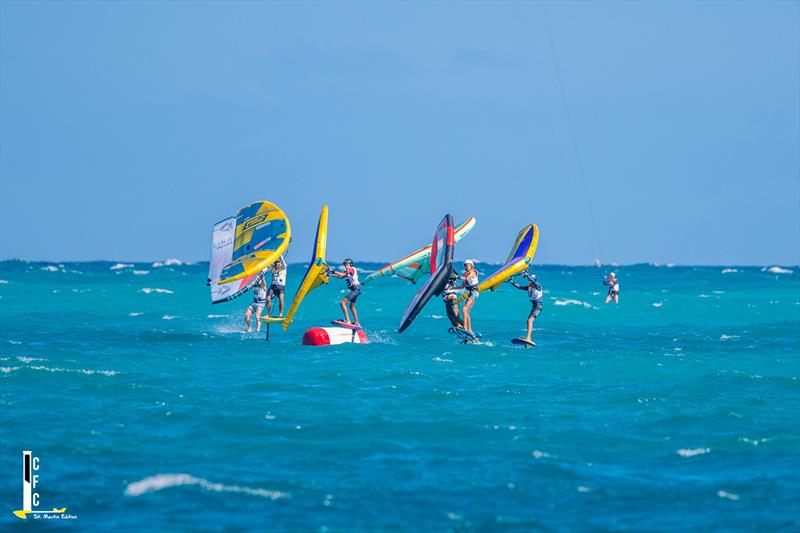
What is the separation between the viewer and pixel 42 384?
1791 centimetres

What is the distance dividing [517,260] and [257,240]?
690 centimetres

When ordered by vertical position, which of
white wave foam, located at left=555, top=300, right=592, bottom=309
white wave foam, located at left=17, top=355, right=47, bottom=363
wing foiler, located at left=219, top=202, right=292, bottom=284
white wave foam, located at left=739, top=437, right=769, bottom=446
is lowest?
white wave foam, located at left=739, top=437, right=769, bottom=446

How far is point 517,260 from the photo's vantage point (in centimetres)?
2477

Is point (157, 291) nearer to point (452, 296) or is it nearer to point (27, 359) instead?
point (27, 359)

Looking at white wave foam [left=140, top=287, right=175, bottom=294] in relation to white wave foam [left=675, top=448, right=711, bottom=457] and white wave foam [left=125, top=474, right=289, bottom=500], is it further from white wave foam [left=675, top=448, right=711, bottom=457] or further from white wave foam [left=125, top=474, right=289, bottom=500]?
white wave foam [left=675, top=448, right=711, bottom=457]

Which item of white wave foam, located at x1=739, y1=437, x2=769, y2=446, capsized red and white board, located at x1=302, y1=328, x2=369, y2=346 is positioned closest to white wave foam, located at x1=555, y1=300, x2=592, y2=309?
capsized red and white board, located at x1=302, y1=328, x2=369, y2=346

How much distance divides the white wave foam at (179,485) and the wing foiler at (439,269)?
1226 centimetres

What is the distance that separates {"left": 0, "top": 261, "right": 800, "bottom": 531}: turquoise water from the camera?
1044cm

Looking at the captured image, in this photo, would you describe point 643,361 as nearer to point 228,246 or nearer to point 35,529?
point 228,246

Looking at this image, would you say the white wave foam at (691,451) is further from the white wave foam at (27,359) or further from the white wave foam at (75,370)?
Result: the white wave foam at (27,359)

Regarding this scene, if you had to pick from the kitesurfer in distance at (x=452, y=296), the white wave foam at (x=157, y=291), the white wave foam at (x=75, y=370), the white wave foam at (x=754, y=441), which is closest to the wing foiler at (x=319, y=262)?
the kitesurfer in distance at (x=452, y=296)

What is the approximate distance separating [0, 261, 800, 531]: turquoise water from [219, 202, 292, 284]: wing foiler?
6.36 feet

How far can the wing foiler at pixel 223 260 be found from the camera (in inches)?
994

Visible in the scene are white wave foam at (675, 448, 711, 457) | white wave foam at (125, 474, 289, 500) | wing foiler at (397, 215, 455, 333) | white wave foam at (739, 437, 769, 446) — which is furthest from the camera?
wing foiler at (397, 215, 455, 333)
